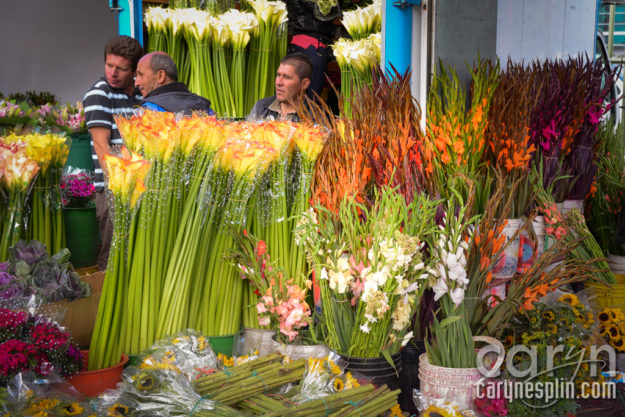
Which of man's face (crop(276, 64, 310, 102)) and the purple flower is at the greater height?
man's face (crop(276, 64, 310, 102))

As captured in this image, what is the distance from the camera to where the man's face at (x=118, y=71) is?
13.0ft

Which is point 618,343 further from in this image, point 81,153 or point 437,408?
point 81,153

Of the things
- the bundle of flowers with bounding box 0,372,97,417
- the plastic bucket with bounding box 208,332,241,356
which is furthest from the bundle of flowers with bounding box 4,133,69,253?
the bundle of flowers with bounding box 0,372,97,417

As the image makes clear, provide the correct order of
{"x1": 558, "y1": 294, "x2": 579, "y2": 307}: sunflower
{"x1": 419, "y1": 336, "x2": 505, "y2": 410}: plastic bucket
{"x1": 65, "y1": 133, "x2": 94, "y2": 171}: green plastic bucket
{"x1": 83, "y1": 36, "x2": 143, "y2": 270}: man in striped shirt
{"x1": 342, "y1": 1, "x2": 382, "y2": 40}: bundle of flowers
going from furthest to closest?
{"x1": 65, "y1": 133, "x2": 94, "y2": 171}: green plastic bucket
{"x1": 342, "y1": 1, "x2": 382, "y2": 40}: bundle of flowers
{"x1": 83, "y1": 36, "x2": 143, "y2": 270}: man in striped shirt
{"x1": 558, "y1": 294, "x2": 579, "y2": 307}: sunflower
{"x1": 419, "y1": 336, "x2": 505, "y2": 410}: plastic bucket

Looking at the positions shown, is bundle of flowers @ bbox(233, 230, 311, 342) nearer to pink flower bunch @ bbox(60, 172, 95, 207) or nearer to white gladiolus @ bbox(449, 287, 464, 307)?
white gladiolus @ bbox(449, 287, 464, 307)

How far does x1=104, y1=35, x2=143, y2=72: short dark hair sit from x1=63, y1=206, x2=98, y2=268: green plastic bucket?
111 centimetres

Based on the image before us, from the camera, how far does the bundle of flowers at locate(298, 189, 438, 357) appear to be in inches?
83.9

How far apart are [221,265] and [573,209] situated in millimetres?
2195

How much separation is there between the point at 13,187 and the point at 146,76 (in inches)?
56.0

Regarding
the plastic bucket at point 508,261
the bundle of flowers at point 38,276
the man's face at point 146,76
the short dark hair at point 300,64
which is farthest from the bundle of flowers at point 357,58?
the bundle of flowers at point 38,276

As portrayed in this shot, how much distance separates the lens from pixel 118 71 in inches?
158

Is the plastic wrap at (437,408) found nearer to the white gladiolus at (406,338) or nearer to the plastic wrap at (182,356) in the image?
the white gladiolus at (406,338)

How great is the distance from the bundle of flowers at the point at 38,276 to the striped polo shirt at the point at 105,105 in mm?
1462

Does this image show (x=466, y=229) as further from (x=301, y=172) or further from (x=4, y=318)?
(x=4, y=318)
